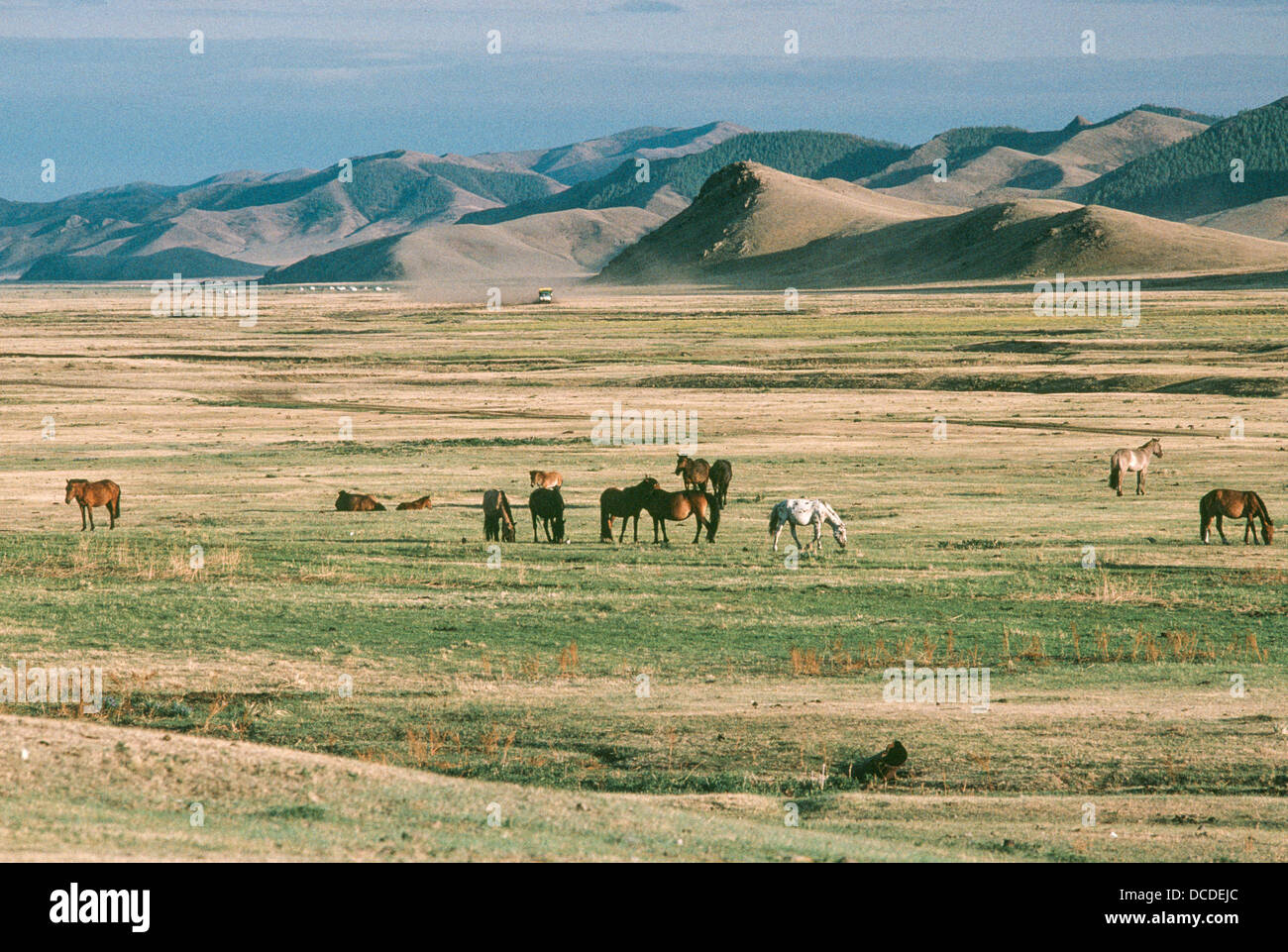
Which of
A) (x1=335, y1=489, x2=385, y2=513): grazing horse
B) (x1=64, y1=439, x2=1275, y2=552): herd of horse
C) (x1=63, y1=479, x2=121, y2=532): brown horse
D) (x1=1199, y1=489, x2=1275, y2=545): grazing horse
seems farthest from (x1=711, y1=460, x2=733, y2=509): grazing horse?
(x1=63, y1=479, x2=121, y2=532): brown horse

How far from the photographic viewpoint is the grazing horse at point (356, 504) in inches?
1280

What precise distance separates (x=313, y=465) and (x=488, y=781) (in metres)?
28.9

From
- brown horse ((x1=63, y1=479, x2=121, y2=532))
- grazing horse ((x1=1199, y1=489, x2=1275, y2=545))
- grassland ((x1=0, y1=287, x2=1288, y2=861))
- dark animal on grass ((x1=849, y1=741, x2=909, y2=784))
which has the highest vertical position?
brown horse ((x1=63, y1=479, x2=121, y2=532))

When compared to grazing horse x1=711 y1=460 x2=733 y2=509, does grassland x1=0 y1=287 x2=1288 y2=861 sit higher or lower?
lower

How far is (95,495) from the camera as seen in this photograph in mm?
30125

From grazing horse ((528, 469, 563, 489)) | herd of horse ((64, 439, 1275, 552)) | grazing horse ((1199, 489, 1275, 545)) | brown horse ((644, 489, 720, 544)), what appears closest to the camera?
herd of horse ((64, 439, 1275, 552))

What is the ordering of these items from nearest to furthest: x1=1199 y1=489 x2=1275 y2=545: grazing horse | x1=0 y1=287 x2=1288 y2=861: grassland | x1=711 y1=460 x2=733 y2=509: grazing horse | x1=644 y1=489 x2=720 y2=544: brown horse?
x1=0 y1=287 x2=1288 y2=861: grassland → x1=1199 y1=489 x2=1275 y2=545: grazing horse → x1=644 y1=489 x2=720 y2=544: brown horse → x1=711 y1=460 x2=733 y2=509: grazing horse

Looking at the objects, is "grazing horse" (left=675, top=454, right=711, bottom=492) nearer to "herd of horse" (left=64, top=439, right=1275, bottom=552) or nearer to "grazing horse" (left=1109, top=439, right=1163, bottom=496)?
"herd of horse" (left=64, top=439, right=1275, bottom=552)

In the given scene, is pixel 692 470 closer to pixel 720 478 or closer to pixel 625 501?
pixel 720 478

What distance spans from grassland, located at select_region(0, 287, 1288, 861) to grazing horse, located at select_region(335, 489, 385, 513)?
68cm

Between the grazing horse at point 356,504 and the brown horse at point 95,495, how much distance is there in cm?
462

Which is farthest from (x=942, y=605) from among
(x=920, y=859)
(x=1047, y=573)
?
(x=920, y=859)

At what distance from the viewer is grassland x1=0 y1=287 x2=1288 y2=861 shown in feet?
40.9
